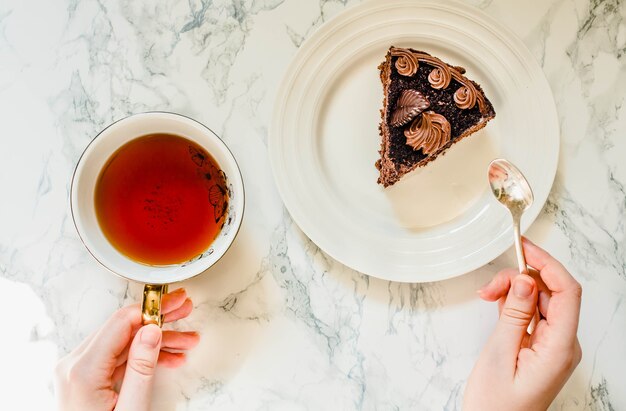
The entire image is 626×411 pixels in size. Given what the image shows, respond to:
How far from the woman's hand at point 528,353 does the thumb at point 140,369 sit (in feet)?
2.64

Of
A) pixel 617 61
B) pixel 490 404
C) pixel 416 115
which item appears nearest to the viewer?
pixel 490 404

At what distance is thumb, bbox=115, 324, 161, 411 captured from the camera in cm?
138

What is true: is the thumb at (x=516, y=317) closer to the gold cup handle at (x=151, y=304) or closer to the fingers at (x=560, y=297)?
the fingers at (x=560, y=297)

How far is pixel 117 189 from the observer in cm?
147

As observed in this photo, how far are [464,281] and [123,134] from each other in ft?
3.43

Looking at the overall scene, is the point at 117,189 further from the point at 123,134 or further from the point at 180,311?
the point at 180,311

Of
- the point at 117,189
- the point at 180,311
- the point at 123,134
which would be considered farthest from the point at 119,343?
the point at 123,134

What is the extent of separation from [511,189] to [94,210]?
1116 mm

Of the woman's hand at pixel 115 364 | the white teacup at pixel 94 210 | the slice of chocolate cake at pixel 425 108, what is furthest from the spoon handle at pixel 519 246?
the woman's hand at pixel 115 364

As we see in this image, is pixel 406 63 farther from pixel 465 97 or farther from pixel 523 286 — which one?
pixel 523 286

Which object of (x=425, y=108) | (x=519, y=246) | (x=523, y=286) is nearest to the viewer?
(x=523, y=286)

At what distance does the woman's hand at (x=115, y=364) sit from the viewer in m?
1.39

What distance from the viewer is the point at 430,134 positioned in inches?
61.9

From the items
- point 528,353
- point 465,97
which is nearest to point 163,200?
point 465,97
